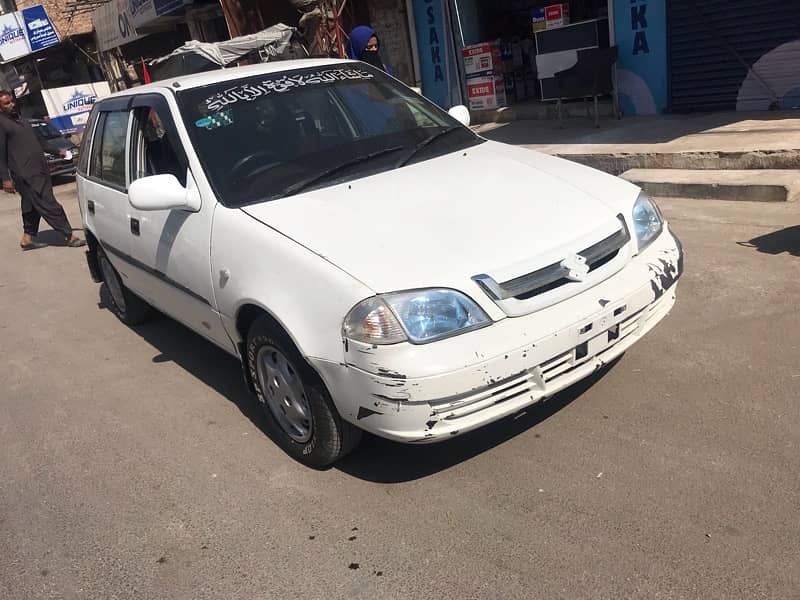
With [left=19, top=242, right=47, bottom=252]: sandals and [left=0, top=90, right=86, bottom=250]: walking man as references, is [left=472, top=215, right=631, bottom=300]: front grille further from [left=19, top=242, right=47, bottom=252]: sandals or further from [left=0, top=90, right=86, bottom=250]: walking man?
[left=19, top=242, right=47, bottom=252]: sandals

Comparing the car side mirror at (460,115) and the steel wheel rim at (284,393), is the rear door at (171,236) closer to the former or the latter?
the steel wheel rim at (284,393)

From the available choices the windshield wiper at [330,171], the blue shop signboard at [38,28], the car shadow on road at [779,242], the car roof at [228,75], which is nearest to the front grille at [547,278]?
the windshield wiper at [330,171]

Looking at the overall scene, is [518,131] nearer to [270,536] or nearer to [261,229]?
[261,229]

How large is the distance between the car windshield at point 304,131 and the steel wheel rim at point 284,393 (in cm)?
79

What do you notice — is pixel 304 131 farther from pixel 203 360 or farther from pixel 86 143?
pixel 86 143

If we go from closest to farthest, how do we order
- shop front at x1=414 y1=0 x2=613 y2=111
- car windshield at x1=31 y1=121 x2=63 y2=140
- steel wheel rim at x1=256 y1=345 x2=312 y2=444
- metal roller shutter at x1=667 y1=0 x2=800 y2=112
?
1. steel wheel rim at x1=256 y1=345 x2=312 y2=444
2. metal roller shutter at x1=667 y1=0 x2=800 y2=112
3. shop front at x1=414 y1=0 x2=613 y2=111
4. car windshield at x1=31 y1=121 x2=63 y2=140

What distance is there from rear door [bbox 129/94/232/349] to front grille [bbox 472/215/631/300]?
153 centimetres

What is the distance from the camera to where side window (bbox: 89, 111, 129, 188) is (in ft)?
15.3

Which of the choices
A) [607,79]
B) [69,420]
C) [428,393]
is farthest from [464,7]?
[428,393]

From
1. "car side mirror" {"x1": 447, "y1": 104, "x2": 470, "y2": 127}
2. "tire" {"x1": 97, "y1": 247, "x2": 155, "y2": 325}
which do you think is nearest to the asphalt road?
"tire" {"x1": 97, "y1": 247, "x2": 155, "y2": 325}

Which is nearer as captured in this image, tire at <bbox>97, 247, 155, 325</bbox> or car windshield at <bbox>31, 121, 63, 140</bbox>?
tire at <bbox>97, 247, 155, 325</bbox>

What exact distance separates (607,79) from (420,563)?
8.25 meters

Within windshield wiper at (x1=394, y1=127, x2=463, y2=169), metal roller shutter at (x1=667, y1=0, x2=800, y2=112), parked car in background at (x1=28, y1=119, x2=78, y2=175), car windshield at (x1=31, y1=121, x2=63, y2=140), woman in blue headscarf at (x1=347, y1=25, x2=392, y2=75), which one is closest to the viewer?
windshield wiper at (x1=394, y1=127, x2=463, y2=169)

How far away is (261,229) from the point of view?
3211 mm
